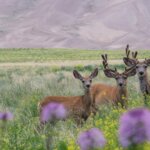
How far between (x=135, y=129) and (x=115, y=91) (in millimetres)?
11297

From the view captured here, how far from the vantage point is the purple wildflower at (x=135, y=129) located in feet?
7.73

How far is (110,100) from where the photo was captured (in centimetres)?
1359

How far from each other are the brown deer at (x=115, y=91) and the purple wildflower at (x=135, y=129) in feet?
30.8

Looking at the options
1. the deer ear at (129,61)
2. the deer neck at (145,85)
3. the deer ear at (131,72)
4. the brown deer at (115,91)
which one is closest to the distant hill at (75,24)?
the brown deer at (115,91)

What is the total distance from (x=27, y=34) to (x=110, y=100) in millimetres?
161124

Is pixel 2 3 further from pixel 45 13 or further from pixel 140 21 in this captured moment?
pixel 140 21

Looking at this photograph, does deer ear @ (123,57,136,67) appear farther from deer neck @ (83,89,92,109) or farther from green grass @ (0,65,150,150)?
deer neck @ (83,89,92,109)

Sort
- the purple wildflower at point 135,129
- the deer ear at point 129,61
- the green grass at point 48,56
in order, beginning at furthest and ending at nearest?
1. the green grass at point 48,56
2. the deer ear at point 129,61
3. the purple wildflower at point 135,129

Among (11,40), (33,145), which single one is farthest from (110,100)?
(11,40)

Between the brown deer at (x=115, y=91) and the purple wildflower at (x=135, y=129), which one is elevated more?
the purple wildflower at (x=135, y=129)

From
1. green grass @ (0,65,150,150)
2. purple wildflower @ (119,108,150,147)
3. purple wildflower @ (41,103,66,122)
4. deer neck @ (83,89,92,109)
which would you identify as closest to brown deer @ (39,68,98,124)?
deer neck @ (83,89,92,109)

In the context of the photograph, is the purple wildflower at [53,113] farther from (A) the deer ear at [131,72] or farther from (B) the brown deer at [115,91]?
(A) the deer ear at [131,72]

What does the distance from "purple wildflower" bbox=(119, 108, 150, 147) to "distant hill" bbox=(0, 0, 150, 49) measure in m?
147

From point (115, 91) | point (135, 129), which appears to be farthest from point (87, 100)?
point (135, 129)
